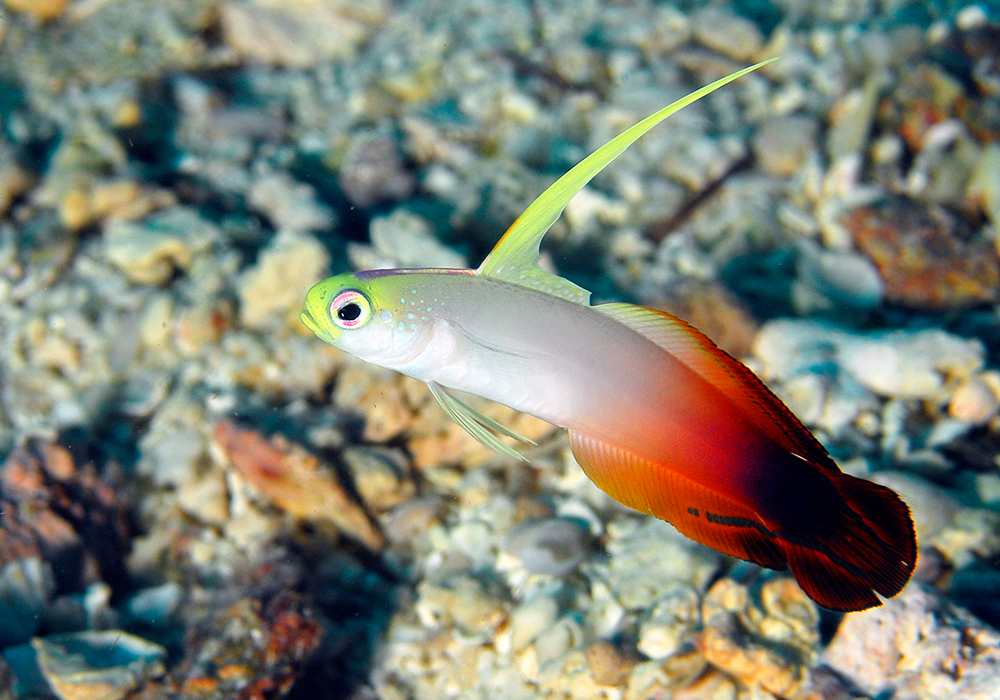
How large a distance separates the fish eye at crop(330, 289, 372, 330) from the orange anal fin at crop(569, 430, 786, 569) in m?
0.64

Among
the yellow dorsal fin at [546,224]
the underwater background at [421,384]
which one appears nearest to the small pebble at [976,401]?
the underwater background at [421,384]

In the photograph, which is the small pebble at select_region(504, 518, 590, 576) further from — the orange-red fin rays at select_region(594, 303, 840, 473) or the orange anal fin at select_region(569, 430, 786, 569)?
the orange-red fin rays at select_region(594, 303, 840, 473)

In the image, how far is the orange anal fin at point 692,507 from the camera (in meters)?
1.42

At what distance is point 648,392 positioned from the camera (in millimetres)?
1362

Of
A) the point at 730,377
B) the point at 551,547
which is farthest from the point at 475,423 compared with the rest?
the point at 551,547

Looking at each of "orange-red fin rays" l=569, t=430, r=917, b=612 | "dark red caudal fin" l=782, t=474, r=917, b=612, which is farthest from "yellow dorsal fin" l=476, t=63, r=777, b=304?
"dark red caudal fin" l=782, t=474, r=917, b=612

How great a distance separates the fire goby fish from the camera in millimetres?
1362

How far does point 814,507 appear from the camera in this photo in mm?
1367

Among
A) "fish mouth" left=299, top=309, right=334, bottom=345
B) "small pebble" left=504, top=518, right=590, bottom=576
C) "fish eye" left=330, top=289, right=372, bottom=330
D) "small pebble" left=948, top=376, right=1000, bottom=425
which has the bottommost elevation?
"small pebble" left=504, top=518, right=590, bottom=576

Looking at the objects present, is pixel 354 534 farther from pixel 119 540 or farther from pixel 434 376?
pixel 434 376

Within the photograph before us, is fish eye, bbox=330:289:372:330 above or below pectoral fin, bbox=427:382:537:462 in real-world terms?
above

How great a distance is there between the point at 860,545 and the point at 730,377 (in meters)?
0.51

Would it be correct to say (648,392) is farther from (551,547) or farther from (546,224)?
(551,547)

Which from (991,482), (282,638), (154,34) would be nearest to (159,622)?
(282,638)
